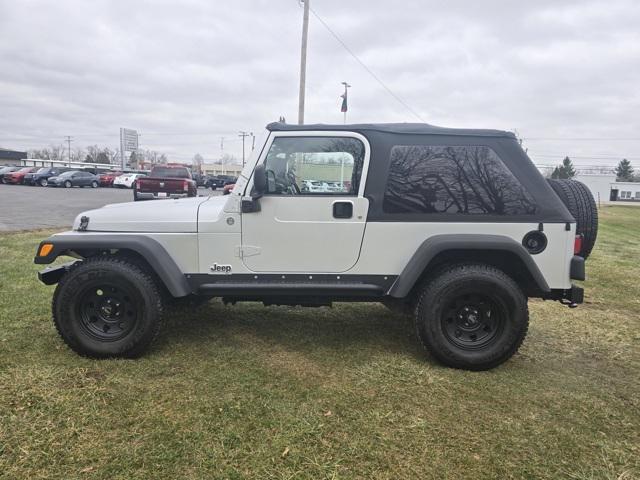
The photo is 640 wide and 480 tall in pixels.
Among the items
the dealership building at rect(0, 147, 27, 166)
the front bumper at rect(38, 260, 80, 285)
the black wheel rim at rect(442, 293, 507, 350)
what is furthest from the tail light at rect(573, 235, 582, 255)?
the dealership building at rect(0, 147, 27, 166)

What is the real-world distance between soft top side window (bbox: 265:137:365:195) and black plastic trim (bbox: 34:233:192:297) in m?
0.96

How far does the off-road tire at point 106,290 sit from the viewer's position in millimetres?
3611

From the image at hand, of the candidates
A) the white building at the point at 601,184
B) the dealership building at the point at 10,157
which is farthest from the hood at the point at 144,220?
the dealership building at the point at 10,157

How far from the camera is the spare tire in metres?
3.84

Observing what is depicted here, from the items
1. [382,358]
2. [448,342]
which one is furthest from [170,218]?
[448,342]

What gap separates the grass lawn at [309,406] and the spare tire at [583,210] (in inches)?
40.5

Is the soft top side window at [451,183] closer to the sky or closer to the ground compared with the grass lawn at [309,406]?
closer to the sky

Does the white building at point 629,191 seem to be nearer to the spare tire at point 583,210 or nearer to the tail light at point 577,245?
the spare tire at point 583,210

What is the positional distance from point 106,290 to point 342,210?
194 centimetres

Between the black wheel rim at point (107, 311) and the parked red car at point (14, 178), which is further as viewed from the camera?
the parked red car at point (14, 178)

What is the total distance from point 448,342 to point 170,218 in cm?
239

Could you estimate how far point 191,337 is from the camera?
4.25 meters

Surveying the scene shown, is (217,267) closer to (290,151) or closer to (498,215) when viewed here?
(290,151)

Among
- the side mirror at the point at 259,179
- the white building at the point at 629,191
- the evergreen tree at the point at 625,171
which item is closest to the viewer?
the side mirror at the point at 259,179
